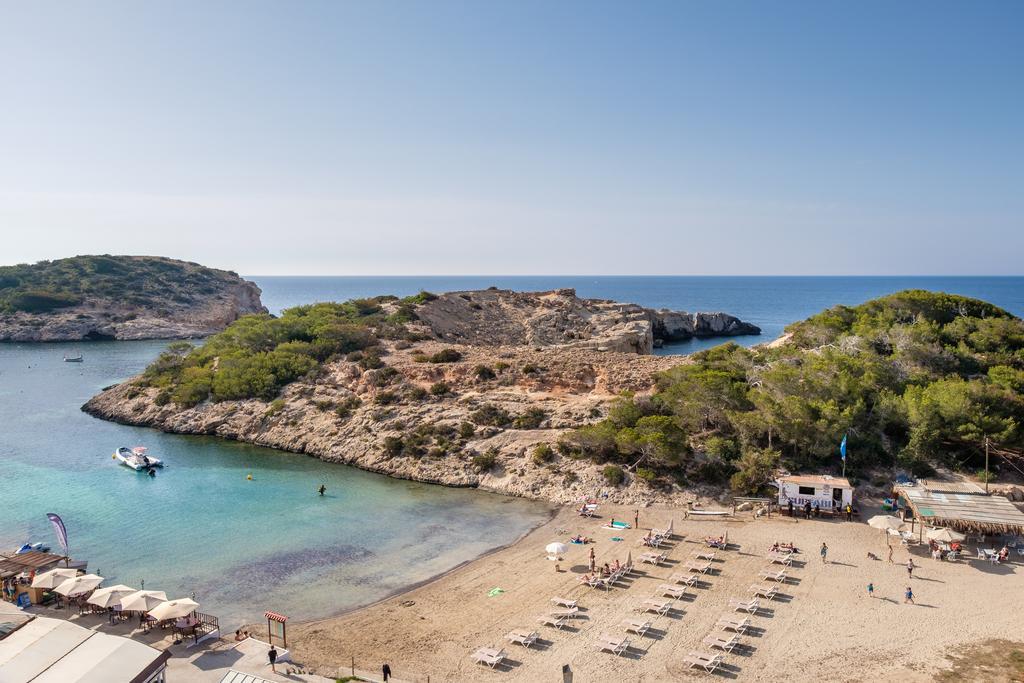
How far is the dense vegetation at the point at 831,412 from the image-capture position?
3428 cm

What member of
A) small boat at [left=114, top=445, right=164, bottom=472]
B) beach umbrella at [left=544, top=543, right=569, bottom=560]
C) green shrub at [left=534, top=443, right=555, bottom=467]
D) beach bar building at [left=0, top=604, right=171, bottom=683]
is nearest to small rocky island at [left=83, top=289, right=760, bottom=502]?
green shrub at [left=534, top=443, right=555, bottom=467]

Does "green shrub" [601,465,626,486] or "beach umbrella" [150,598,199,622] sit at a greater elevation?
"beach umbrella" [150,598,199,622]

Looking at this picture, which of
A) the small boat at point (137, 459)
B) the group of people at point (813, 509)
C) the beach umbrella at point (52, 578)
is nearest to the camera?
the beach umbrella at point (52, 578)

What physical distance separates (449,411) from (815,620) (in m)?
27.9

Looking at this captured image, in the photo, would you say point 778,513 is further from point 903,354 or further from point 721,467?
point 903,354

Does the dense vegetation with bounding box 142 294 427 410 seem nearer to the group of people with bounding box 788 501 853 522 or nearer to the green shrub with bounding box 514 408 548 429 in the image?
the green shrub with bounding box 514 408 548 429

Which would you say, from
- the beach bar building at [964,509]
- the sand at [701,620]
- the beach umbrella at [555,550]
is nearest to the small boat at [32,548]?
the sand at [701,620]

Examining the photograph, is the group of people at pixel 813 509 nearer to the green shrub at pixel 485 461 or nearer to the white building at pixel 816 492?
the white building at pixel 816 492

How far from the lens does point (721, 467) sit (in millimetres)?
35000

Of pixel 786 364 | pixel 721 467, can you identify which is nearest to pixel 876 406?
pixel 786 364

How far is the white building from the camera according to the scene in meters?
30.8

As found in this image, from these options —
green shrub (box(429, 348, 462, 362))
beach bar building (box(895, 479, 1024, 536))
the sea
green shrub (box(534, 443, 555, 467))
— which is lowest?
the sea

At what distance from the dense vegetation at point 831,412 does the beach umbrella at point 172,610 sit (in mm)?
21861

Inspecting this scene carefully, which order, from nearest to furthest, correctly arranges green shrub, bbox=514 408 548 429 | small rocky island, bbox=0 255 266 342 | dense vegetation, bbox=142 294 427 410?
green shrub, bbox=514 408 548 429 → dense vegetation, bbox=142 294 427 410 → small rocky island, bbox=0 255 266 342
